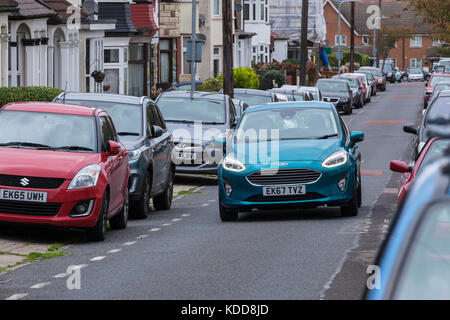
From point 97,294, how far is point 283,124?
751 centimetres

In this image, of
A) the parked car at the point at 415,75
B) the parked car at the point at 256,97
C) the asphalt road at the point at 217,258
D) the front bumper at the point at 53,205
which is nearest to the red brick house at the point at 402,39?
the parked car at the point at 415,75

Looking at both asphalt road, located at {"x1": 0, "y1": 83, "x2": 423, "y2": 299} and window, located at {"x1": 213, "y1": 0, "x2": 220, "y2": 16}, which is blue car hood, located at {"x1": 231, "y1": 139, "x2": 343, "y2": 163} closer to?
asphalt road, located at {"x1": 0, "y1": 83, "x2": 423, "y2": 299}

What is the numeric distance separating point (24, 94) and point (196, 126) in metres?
5.07

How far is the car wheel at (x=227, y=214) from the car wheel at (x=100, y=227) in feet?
7.83

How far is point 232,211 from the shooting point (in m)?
15.3

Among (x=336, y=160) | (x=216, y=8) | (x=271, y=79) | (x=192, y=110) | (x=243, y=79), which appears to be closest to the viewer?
(x=336, y=160)

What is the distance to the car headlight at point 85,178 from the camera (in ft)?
41.3

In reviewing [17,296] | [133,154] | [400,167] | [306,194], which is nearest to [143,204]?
[133,154]

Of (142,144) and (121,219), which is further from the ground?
(142,144)

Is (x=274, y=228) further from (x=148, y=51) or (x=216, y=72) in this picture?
(x=216, y=72)

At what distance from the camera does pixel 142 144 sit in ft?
53.8

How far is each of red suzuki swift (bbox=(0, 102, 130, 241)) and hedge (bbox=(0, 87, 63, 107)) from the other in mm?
10419

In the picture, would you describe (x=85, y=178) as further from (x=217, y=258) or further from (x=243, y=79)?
(x=243, y=79)

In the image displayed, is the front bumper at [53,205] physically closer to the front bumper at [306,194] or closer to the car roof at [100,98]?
the front bumper at [306,194]
